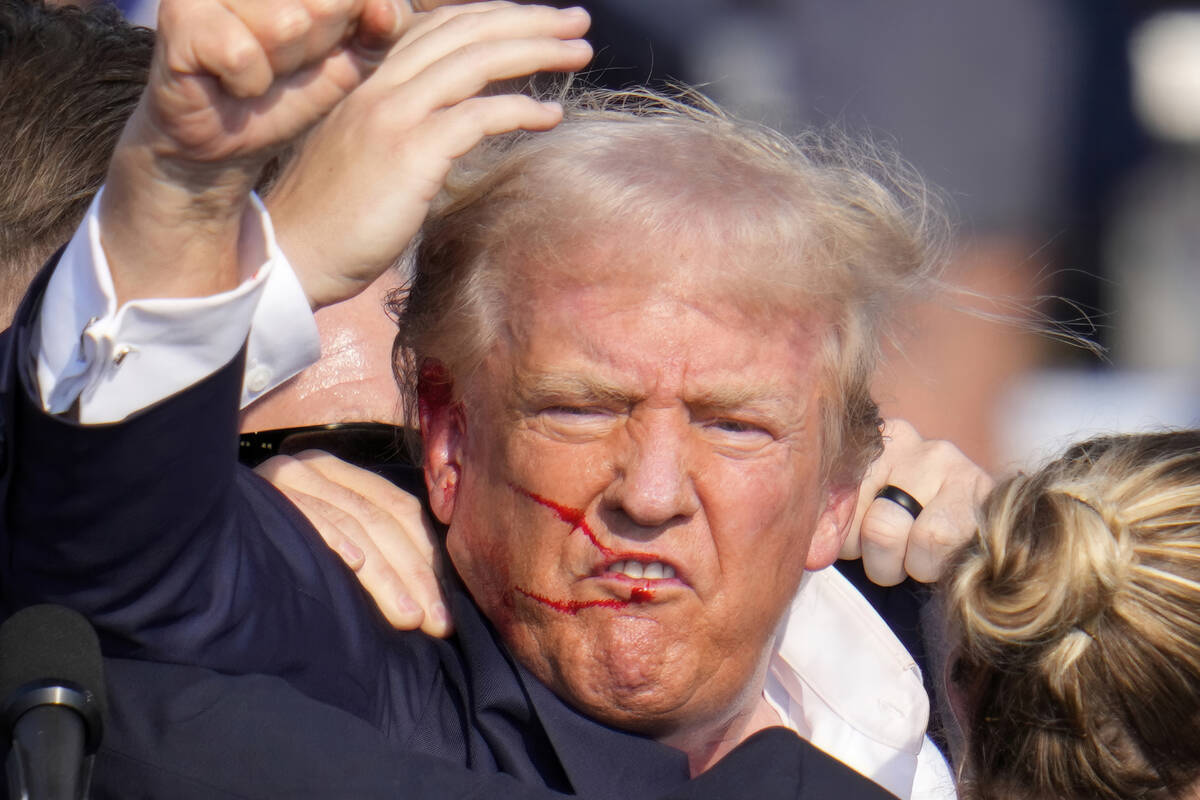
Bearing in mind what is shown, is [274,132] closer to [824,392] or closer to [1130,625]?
[824,392]

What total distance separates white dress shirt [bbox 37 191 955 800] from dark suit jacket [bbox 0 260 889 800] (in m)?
0.03

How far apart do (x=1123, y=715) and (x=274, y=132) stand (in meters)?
1.06

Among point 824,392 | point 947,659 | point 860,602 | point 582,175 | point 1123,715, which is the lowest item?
point 860,602

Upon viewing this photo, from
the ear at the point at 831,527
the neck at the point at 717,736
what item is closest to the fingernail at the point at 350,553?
the neck at the point at 717,736

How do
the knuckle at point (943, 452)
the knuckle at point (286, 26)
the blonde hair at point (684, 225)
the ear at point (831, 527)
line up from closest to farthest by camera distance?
the knuckle at point (286, 26) < the blonde hair at point (684, 225) < the ear at point (831, 527) < the knuckle at point (943, 452)

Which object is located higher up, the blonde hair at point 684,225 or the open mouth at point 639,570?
the blonde hair at point 684,225

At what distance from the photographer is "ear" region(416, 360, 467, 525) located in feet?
6.09

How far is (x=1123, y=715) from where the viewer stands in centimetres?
156

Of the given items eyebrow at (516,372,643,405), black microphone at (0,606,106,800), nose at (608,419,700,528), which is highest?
eyebrow at (516,372,643,405)

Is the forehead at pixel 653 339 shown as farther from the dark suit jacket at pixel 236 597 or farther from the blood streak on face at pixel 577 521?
the dark suit jacket at pixel 236 597

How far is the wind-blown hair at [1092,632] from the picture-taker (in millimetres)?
1529

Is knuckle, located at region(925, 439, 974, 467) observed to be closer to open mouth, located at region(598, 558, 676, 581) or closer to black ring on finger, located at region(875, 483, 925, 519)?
black ring on finger, located at region(875, 483, 925, 519)

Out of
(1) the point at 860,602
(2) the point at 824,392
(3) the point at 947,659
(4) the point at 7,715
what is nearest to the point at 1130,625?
(3) the point at 947,659

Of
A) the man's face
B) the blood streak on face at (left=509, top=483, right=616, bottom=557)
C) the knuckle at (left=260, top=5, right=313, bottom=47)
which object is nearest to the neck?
the man's face
